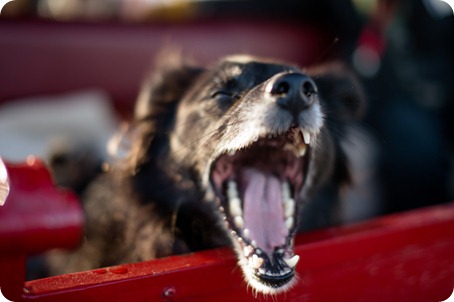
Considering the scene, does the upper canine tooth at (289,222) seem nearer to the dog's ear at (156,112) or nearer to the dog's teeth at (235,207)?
the dog's teeth at (235,207)

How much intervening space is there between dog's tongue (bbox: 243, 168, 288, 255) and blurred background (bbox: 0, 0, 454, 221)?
1518 mm

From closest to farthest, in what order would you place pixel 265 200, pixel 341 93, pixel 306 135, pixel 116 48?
pixel 306 135
pixel 265 200
pixel 341 93
pixel 116 48

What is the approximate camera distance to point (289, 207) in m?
1.62

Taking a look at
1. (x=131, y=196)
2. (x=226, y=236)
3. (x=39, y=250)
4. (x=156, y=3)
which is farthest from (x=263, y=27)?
(x=39, y=250)

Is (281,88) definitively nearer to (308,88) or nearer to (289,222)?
(308,88)

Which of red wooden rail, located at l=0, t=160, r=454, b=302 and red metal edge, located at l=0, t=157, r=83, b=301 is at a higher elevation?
red metal edge, located at l=0, t=157, r=83, b=301

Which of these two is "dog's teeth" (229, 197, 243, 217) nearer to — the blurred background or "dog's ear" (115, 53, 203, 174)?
"dog's ear" (115, 53, 203, 174)

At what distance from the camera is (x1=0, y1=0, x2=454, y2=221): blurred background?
343 centimetres

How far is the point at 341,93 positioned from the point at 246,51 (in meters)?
2.34

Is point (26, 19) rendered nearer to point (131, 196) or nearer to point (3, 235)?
point (131, 196)

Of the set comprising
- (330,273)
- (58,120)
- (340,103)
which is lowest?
(58,120)

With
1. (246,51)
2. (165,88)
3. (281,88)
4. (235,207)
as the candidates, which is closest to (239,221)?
(235,207)

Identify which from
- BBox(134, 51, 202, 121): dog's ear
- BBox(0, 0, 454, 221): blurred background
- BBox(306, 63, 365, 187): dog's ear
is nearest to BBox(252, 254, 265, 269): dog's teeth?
BBox(306, 63, 365, 187): dog's ear

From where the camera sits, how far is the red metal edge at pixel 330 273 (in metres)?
1.13
